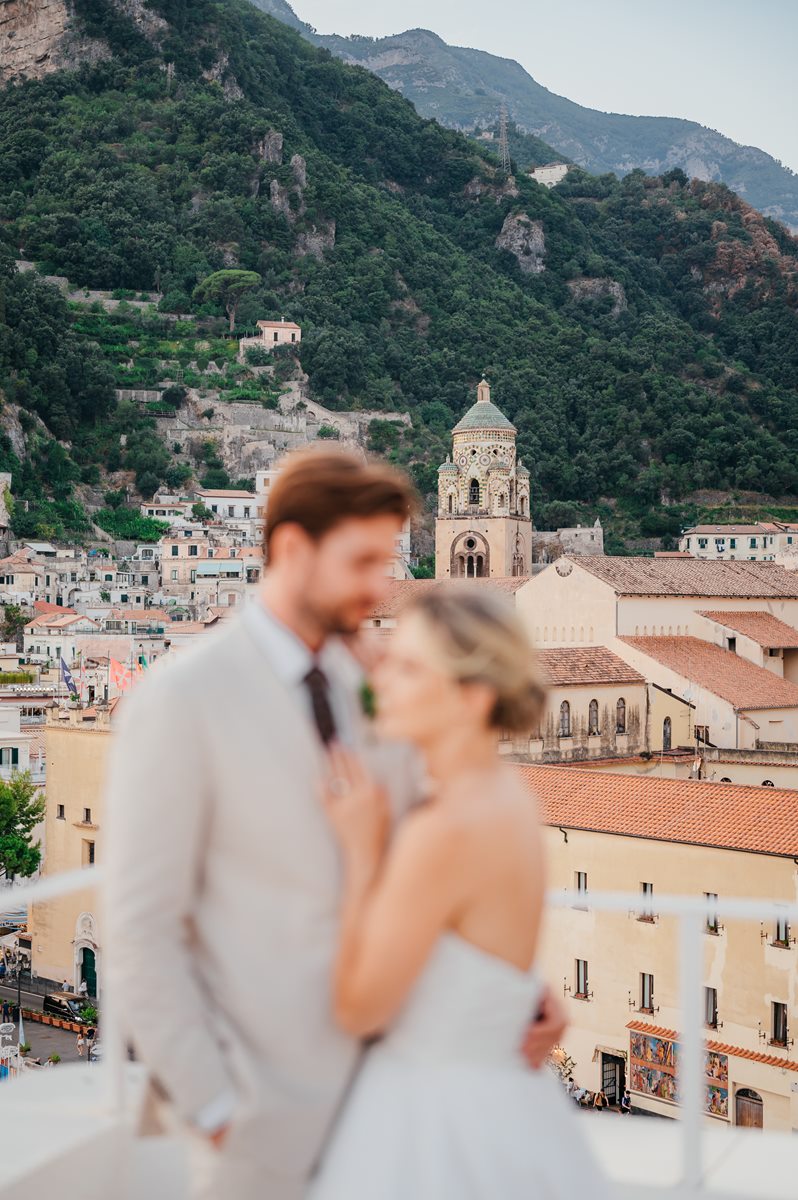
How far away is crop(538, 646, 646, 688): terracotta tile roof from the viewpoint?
30297 mm

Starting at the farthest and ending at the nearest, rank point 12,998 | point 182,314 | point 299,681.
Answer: point 182,314 → point 12,998 → point 299,681

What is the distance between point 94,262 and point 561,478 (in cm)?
3461

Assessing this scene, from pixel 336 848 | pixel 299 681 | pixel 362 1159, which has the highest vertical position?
pixel 299 681

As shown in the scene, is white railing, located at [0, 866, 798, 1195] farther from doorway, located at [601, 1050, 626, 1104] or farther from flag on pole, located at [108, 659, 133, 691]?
flag on pole, located at [108, 659, 133, 691]

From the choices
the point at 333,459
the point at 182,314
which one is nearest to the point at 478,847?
the point at 333,459

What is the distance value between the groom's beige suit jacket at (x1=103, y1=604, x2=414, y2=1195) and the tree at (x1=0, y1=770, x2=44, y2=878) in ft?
90.3

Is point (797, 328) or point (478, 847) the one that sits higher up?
point (797, 328)

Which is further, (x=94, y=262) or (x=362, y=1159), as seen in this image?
(x=94, y=262)

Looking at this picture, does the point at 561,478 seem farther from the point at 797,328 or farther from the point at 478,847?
the point at 478,847

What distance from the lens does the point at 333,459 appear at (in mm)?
2510

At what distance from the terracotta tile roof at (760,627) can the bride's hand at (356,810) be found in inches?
1332

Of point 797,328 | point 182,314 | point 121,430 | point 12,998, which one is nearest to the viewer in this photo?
point 12,998

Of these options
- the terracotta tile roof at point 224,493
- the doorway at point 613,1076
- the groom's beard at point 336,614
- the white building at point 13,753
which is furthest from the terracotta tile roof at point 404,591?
the groom's beard at point 336,614

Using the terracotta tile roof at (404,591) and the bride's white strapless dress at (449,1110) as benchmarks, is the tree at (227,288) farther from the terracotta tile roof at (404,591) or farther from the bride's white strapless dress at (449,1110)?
the bride's white strapless dress at (449,1110)
